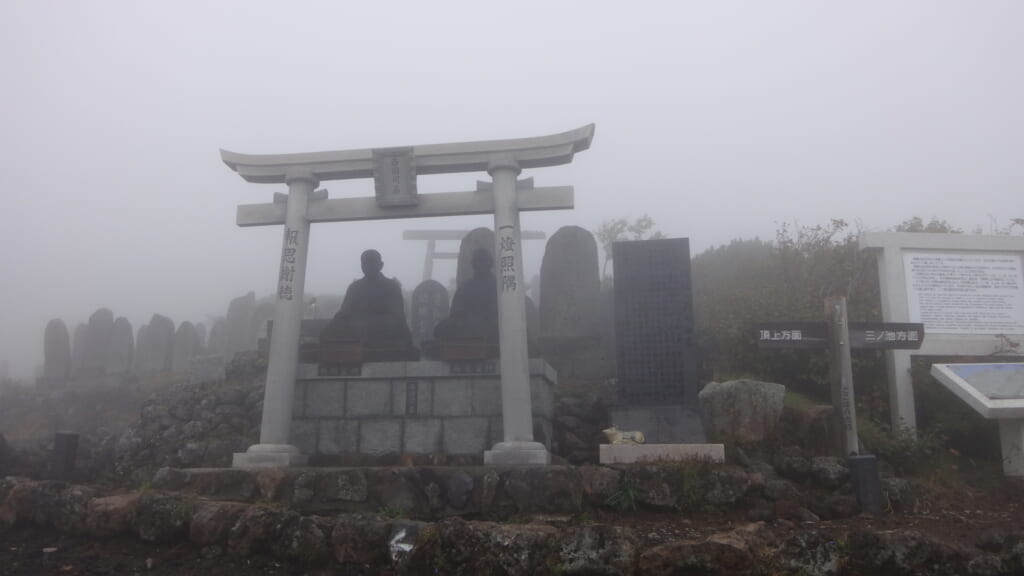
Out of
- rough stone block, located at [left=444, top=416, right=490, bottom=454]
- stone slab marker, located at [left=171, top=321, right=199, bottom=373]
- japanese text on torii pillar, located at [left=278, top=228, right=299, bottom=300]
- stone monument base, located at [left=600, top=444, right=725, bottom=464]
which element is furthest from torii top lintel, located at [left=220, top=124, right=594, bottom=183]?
stone slab marker, located at [left=171, top=321, right=199, bottom=373]

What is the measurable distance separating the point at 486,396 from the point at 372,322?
6.03 feet

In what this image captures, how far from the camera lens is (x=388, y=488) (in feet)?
25.2

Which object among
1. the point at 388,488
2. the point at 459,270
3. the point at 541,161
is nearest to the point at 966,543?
the point at 388,488

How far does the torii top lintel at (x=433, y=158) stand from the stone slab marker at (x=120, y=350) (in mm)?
13802

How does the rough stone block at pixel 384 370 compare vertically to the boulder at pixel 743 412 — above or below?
above

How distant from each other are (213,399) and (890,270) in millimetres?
9928

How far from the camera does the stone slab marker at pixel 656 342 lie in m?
9.31

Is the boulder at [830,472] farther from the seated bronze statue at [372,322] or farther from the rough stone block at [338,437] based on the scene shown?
the rough stone block at [338,437]

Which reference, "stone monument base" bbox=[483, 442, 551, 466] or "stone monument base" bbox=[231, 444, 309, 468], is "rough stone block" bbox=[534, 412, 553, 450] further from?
"stone monument base" bbox=[231, 444, 309, 468]

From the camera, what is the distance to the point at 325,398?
31.1 feet

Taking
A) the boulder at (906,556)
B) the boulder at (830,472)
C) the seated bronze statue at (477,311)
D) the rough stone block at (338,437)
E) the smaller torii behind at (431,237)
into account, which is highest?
the smaller torii behind at (431,237)

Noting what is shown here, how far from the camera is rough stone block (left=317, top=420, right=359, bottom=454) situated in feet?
30.4

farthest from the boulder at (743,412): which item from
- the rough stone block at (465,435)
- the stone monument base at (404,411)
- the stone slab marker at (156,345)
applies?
the stone slab marker at (156,345)

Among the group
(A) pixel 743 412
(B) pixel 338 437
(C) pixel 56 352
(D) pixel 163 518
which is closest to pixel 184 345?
(C) pixel 56 352
